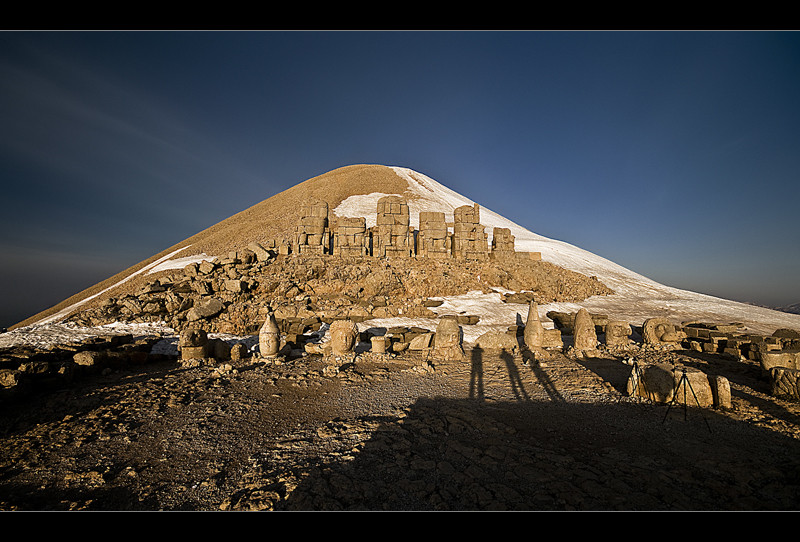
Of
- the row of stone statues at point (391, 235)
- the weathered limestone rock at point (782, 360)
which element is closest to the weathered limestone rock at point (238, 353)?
the row of stone statues at point (391, 235)

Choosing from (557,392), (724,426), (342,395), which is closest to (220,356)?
(342,395)

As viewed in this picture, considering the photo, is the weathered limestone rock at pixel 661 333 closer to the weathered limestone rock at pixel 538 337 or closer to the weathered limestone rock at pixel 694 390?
the weathered limestone rock at pixel 538 337

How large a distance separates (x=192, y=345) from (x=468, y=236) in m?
15.8

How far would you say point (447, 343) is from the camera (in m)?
9.98

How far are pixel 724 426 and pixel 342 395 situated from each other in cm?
655

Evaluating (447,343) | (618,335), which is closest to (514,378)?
(447,343)

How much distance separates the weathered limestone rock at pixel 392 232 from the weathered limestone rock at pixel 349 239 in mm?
961

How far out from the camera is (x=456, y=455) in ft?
14.0

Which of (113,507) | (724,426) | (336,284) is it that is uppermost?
(336,284)

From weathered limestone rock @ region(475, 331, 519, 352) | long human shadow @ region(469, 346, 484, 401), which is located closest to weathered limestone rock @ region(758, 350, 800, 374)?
weathered limestone rock @ region(475, 331, 519, 352)

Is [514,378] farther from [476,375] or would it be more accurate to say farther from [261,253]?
[261,253]

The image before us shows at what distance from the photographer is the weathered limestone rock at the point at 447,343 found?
31.9 ft
